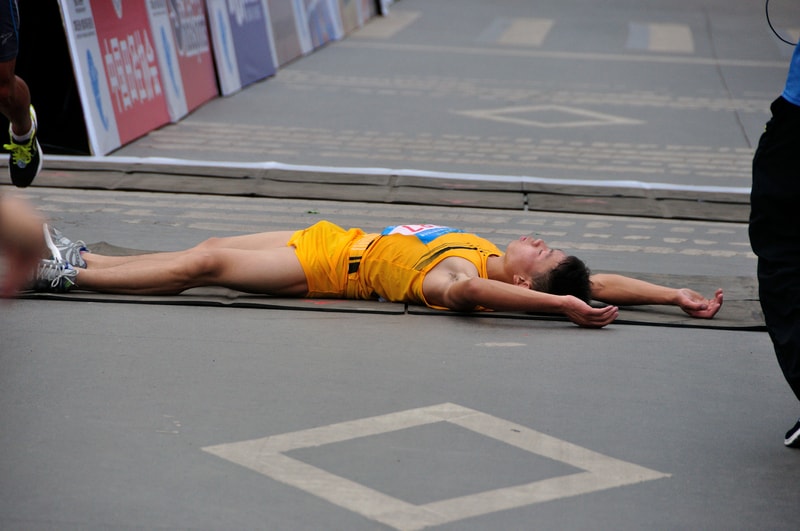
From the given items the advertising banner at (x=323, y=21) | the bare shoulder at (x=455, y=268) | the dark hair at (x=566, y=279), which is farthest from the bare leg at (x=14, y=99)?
the advertising banner at (x=323, y=21)

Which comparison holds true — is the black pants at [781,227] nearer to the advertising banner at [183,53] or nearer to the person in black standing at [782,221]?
the person in black standing at [782,221]

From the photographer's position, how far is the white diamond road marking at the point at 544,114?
1040 centimetres

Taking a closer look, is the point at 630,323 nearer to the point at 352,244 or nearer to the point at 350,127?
the point at 352,244

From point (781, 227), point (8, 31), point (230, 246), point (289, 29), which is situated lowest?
point (289, 29)

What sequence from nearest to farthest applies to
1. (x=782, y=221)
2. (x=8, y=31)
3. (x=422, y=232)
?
(x=782, y=221)
(x=422, y=232)
(x=8, y=31)

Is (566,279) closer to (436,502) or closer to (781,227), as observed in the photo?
(781,227)

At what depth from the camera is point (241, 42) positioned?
1211 cm

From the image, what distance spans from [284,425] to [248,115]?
7210 mm

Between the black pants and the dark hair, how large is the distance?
4.16ft

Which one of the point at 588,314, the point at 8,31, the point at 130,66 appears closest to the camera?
the point at 588,314

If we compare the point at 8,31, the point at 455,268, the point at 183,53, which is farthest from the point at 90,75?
the point at 455,268

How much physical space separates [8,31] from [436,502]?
395 centimetres

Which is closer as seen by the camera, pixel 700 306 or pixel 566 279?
pixel 566 279

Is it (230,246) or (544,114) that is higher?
(230,246)
